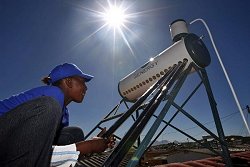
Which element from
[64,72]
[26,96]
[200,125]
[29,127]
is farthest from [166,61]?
[29,127]

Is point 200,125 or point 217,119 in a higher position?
point 217,119

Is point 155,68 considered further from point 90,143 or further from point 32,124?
point 32,124

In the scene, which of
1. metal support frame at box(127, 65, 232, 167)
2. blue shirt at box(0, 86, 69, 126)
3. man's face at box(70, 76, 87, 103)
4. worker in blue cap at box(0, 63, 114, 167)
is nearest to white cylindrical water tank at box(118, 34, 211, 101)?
metal support frame at box(127, 65, 232, 167)

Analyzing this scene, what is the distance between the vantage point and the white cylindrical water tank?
5316 millimetres

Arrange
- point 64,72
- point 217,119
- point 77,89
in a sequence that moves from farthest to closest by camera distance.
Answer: point 217,119, point 77,89, point 64,72

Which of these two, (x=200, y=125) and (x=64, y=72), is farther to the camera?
(x=200, y=125)

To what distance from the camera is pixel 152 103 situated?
9.23ft

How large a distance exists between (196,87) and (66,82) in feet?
14.7

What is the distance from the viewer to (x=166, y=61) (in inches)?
230

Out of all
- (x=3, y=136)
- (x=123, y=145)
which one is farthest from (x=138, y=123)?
(x=3, y=136)

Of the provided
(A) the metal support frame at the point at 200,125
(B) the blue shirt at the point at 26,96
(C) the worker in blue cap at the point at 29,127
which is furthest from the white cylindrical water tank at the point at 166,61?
(C) the worker in blue cap at the point at 29,127

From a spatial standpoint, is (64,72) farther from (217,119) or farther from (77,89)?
(217,119)

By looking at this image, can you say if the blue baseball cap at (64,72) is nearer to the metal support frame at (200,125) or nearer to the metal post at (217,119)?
the metal support frame at (200,125)

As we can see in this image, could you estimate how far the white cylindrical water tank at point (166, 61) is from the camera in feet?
17.4
